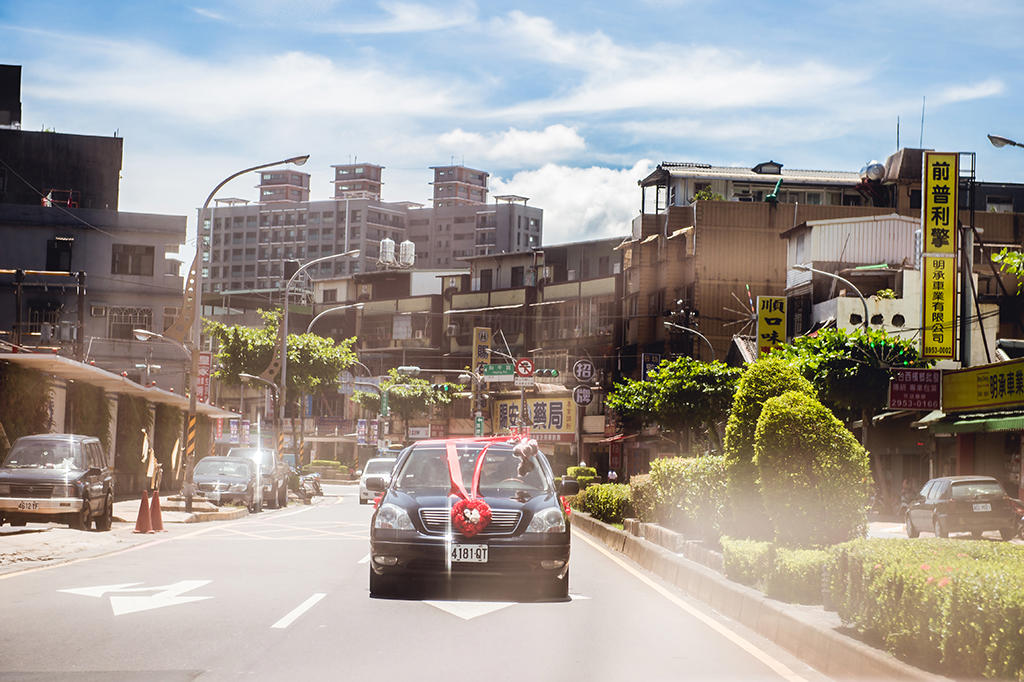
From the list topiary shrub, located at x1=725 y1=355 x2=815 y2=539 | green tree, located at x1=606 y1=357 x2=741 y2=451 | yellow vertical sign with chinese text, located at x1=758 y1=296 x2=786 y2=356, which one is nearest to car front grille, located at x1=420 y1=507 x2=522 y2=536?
topiary shrub, located at x1=725 y1=355 x2=815 y2=539

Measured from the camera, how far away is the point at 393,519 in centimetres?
1294

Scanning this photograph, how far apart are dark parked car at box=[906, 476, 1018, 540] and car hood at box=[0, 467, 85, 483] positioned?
19855mm

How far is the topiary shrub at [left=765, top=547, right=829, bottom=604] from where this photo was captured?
11773 millimetres

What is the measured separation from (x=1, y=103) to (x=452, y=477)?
7084 centimetres

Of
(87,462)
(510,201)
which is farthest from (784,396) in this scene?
(510,201)

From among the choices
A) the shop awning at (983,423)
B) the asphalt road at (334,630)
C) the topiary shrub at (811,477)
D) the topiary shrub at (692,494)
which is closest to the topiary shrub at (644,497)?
the topiary shrub at (692,494)

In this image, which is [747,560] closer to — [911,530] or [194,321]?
[911,530]

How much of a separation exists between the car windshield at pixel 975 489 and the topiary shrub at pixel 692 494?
11969 millimetres

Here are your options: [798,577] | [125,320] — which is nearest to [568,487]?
[798,577]

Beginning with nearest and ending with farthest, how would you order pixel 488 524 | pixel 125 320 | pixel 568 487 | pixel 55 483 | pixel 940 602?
pixel 940 602, pixel 488 524, pixel 568 487, pixel 55 483, pixel 125 320

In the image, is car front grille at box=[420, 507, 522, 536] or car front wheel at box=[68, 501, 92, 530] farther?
car front wheel at box=[68, 501, 92, 530]

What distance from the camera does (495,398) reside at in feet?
341

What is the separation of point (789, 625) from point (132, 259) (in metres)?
63.6

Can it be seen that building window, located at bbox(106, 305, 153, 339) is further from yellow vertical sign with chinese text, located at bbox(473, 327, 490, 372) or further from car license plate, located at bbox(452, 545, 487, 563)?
car license plate, located at bbox(452, 545, 487, 563)
